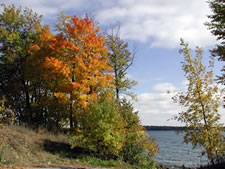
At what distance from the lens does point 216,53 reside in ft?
56.1

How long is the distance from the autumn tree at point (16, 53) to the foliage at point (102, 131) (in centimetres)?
1047

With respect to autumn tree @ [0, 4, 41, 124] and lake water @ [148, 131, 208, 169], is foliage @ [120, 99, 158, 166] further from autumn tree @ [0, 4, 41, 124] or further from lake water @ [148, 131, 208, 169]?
autumn tree @ [0, 4, 41, 124]

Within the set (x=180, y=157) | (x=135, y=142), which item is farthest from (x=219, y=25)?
(x=180, y=157)

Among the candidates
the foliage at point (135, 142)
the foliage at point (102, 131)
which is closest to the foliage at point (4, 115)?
the foliage at point (102, 131)

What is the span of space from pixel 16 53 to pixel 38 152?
46.1 ft

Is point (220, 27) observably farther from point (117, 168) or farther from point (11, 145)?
point (11, 145)

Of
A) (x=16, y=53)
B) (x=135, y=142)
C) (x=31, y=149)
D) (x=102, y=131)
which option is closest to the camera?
(x=31, y=149)

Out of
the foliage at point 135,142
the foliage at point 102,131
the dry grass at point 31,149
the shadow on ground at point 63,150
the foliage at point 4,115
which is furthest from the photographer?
the foliage at point 135,142

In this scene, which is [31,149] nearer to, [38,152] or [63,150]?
[38,152]

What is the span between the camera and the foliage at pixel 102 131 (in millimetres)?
17812

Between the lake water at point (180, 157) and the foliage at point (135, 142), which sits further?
the lake water at point (180, 157)

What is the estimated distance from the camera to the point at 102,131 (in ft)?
58.4

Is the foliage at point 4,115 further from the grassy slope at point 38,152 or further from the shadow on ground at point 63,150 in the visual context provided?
the shadow on ground at point 63,150

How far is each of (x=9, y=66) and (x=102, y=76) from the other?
1233 cm
